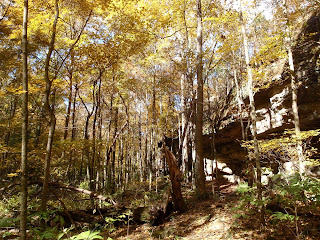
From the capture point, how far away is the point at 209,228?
5.21 meters

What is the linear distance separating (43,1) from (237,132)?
13.4 m

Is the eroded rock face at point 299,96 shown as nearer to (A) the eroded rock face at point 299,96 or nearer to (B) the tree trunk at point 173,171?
(A) the eroded rock face at point 299,96

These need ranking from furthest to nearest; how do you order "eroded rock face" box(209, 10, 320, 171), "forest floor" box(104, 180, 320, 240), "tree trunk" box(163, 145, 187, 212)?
"eroded rock face" box(209, 10, 320, 171), "tree trunk" box(163, 145, 187, 212), "forest floor" box(104, 180, 320, 240)

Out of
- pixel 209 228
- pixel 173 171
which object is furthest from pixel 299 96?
pixel 209 228

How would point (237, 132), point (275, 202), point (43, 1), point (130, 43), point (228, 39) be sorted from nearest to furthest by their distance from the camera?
point (275, 202) → point (43, 1) → point (130, 43) → point (228, 39) → point (237, 132)

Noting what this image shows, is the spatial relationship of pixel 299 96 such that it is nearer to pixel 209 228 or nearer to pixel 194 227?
pixel 209 228

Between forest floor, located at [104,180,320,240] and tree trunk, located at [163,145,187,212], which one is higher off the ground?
tree trunk, located at [163,145,187,212]

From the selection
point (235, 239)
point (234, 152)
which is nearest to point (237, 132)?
point (234, 152)

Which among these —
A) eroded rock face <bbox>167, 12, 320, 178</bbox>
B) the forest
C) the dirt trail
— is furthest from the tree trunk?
eroded rock face <bbox>167, 12, 320, 178</bbox>

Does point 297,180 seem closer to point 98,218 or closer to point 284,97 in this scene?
point 98,218

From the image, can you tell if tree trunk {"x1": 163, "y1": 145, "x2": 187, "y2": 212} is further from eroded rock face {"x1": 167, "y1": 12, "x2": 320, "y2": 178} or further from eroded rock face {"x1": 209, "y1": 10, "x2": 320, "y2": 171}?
eroded rock face {"x1": 209, "y1": 10, "x2": 320, "y2": 171}

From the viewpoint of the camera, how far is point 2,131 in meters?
9.72

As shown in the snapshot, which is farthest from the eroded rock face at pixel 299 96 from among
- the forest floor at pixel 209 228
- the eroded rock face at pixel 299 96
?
the forest floor at pixel 209 228

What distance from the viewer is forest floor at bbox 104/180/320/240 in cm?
413
